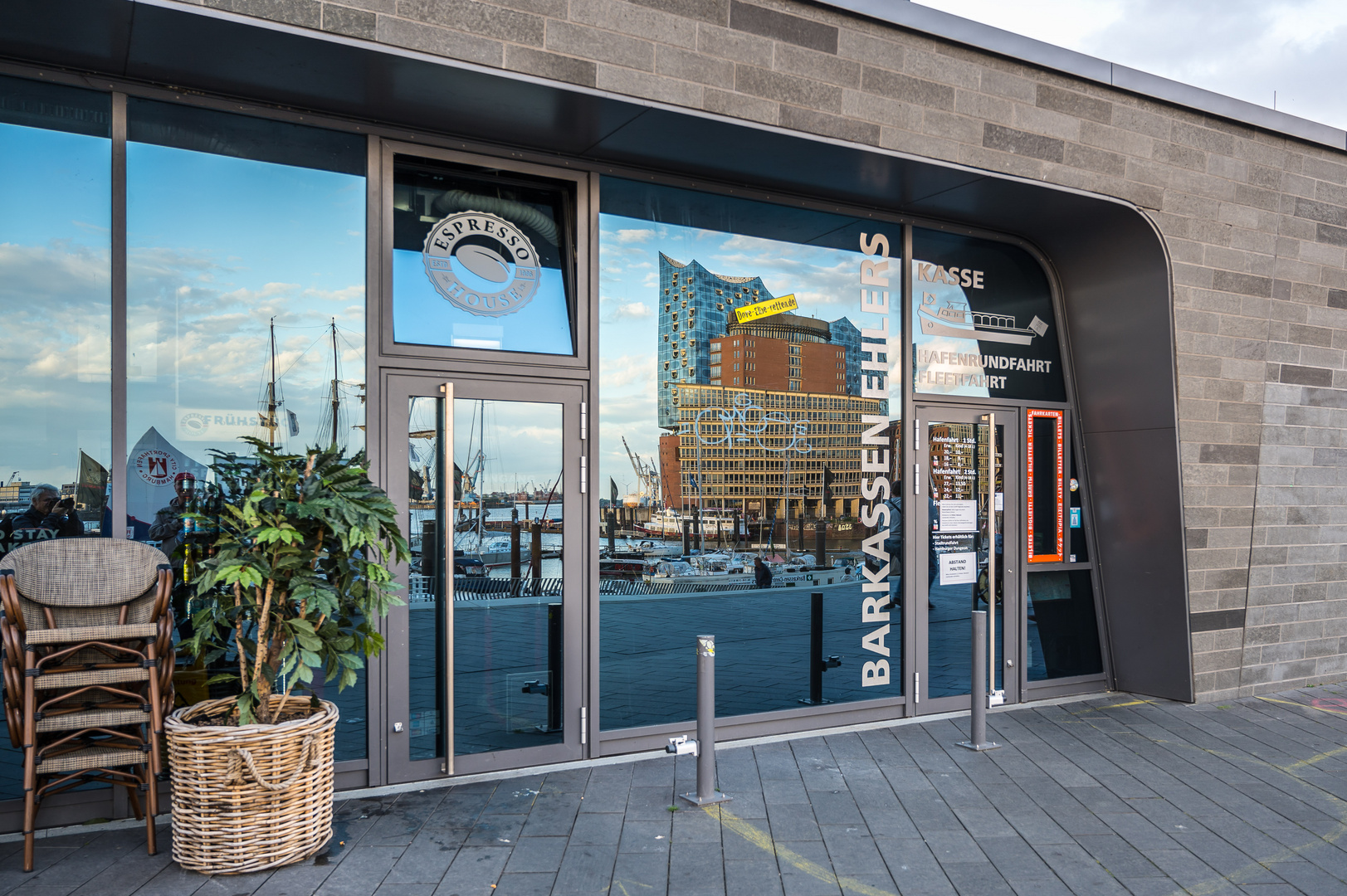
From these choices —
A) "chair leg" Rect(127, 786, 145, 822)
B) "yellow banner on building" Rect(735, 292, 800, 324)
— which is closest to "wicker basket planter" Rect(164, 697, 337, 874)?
"chair leg" Rect(127, 786, 145, 822)

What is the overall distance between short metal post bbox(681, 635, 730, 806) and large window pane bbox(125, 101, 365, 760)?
5.44ft

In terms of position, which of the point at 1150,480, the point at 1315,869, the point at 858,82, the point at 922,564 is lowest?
the point at 1315,869

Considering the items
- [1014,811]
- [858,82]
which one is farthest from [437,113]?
[1014,811]


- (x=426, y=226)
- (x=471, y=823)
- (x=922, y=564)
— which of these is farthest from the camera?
(x=922, y=564)

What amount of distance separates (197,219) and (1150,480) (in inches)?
240

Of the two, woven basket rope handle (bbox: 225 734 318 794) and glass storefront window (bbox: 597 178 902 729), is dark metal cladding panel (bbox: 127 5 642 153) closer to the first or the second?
glass storefront window (bbox: 597 178 902 729)

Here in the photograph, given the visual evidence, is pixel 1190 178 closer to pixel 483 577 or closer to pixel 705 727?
pixel 705 727

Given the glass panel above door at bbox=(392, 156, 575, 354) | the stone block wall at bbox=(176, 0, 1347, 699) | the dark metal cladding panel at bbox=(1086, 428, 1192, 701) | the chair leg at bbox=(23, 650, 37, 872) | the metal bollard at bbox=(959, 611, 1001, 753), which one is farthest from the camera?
the dark metal cladding panel at bbox=(1086, 428, 1192, 701)

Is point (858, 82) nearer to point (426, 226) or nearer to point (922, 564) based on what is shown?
point (426, 226)

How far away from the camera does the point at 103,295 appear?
4098 millimetres

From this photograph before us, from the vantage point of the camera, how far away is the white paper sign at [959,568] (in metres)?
6.07

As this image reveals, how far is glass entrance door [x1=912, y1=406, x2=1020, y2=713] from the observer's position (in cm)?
598

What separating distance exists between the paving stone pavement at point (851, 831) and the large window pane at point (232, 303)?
0.85 meters

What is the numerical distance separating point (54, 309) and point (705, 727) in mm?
3496
